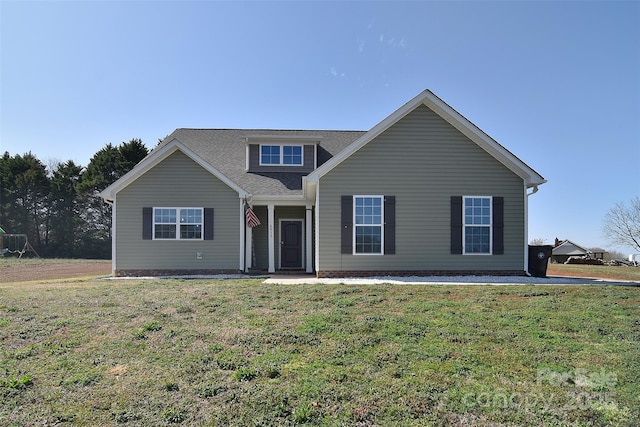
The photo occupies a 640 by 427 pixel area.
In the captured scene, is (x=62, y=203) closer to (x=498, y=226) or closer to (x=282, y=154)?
(x=282, y=154)

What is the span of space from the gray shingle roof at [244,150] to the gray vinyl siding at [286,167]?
0.22 metres

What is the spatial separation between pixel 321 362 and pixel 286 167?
12.0 metres

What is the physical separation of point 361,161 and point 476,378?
27.9 feet

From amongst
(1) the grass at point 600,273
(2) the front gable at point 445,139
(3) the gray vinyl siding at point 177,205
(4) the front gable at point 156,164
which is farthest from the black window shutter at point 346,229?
(1) the grass at point 600,273

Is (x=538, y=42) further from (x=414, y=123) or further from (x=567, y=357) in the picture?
(x=567, y=357)

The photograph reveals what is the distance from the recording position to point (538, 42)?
Answer: 1231 centimetres

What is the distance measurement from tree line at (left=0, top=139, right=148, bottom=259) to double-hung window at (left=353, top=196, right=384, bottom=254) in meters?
25.1

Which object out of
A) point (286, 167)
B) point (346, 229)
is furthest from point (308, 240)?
point (286, 167)

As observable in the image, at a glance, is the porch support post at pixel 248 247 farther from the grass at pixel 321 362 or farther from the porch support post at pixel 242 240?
the grass at pixel 321 362

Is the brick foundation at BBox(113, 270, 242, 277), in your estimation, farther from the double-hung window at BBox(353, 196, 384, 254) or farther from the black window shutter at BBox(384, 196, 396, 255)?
the black window shutter at BBox(384, 196, 396, 255)

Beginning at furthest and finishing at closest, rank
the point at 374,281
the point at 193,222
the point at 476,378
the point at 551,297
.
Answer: the point at 193,222 → the point at 374,281 → the point at 551,297 → the point at 476,378

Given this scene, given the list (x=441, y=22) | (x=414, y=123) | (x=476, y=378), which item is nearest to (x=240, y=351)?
(x=476, y=378)

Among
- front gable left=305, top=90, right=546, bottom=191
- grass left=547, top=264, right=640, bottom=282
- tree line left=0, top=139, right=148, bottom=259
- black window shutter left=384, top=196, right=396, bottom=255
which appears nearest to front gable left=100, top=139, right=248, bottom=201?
front gable left=305, top=90, right=546, bottom=191

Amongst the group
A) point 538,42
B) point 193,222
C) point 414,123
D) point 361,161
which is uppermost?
point 538,42
